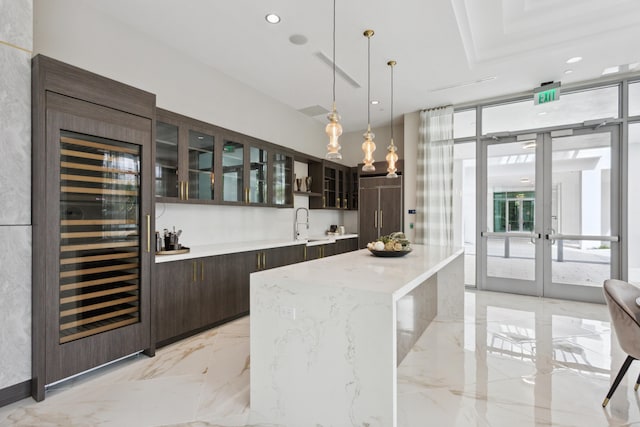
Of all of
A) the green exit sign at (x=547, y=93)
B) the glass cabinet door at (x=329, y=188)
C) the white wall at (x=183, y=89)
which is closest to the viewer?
the white wall at (x=183, y=89)

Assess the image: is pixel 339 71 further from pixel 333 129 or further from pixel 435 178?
pixel 435 178

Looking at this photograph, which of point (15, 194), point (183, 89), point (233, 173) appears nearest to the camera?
point (15, 194)

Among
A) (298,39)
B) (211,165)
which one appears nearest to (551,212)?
(298,39)

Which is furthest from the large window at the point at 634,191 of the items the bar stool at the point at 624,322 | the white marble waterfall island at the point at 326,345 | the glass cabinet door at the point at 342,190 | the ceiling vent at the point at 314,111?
the ceiling vent at the point at 314,111

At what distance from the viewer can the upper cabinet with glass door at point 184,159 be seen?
3.08m

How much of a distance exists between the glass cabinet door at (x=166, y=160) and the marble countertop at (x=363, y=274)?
5.91 feet

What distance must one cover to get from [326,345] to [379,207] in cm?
452

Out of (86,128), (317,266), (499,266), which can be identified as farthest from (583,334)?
(86,128)

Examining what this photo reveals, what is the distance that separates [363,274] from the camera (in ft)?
6.23

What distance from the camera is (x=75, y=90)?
215 cm

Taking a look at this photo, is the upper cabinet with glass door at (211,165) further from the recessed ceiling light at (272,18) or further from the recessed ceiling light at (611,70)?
the recessed ceiling light at (611,70)

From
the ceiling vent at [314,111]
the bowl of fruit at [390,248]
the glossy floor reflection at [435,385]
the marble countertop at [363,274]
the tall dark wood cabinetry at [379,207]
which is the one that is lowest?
the glossy floor reflection at [435,385]

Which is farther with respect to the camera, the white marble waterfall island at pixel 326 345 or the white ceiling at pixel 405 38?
the white ceiling at pixel 405 38

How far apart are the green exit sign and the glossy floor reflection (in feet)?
→ 10.2
